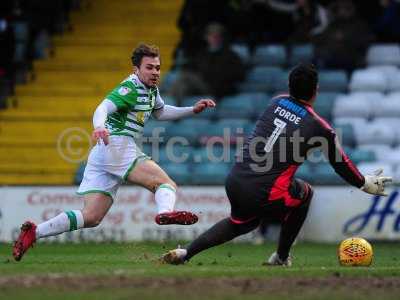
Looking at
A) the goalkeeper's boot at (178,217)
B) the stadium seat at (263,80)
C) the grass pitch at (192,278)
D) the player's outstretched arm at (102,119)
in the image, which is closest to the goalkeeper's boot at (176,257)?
the grass pitch at (192,278)

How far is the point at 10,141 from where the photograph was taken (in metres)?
21.8

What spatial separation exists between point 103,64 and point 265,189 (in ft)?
41.8

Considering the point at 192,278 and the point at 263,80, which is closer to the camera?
the point at 192,278

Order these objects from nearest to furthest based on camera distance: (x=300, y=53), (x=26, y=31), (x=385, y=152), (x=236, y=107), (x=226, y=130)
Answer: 1. (x=385, y=152)
2. (x=226, y=130)
3. (x=236, y=107)
4. (x=300, y=53)
5. (x=26, y=31)

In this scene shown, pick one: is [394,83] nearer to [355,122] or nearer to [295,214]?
[355,122]

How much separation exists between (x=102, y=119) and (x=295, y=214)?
2.09 meters

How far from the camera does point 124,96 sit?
40.2 ft

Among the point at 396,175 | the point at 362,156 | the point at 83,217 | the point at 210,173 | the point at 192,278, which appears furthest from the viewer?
the point at 362,156

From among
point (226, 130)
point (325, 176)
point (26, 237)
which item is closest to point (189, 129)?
point (226, 130)

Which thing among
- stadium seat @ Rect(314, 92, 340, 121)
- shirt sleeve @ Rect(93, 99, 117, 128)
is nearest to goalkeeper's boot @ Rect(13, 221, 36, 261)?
shirt sleeve @ Rect(93, 99, 117, 128)

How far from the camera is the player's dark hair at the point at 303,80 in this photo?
11.1 metres

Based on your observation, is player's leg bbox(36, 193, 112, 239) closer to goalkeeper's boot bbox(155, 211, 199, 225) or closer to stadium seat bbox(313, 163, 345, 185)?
goalkeeper's boot bbox(155, 211, 199, 225)

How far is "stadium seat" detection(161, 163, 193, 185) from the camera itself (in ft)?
63.1

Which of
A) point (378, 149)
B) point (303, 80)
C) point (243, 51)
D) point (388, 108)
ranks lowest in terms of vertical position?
point (378, 149)
